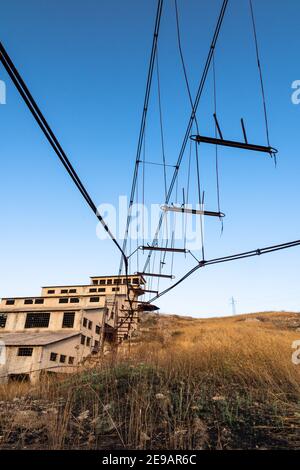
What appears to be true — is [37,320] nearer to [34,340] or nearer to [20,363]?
[34,340]

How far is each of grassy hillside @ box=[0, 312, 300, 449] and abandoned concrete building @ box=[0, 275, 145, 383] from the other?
868 centimetres

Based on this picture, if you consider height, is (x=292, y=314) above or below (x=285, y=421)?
above

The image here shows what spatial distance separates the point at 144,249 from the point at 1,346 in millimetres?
24195

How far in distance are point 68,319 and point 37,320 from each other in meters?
4.59

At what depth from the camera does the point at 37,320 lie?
38375mm

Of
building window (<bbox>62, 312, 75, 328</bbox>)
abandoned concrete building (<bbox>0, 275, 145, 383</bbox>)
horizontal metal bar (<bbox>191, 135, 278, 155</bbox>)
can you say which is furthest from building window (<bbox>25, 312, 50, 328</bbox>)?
horizontal metal bar (<bbox>191, 135, 278, 155</bbox>)

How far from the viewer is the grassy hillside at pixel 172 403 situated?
482cm

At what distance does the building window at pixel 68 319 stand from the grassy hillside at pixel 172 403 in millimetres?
27599

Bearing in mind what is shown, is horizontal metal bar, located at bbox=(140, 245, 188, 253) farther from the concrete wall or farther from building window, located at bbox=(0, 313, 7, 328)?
building window, located at bbox=(0, 313, 7, 328)

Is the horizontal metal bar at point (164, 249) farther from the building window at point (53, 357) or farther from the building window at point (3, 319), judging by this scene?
the building window at point (3, 319)

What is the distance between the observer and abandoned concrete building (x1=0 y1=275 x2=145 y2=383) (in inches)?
1049

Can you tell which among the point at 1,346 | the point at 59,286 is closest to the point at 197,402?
the point at 1,346
